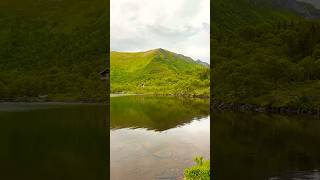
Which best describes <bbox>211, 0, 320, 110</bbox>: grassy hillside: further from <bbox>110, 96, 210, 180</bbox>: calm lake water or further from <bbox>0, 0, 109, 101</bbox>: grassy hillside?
<bbox>0, 0, 109, 101</bbox>: grassy hillside

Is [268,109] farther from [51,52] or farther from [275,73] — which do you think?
[51,52]

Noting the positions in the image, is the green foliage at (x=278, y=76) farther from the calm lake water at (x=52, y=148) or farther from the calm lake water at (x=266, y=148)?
the calm lake water at (x=52, y=148)

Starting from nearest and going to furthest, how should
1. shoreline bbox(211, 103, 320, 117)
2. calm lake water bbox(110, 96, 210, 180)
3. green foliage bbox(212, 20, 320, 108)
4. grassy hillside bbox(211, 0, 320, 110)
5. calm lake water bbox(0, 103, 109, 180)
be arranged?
calm lake water bbox(110, 96, 210, 180) < calm lake water bbox(0, 103, 109, 180) < shoreline bbox(211, 103, 320, 117) < green foliage bbox(212, 20, 320, 108) < grassy hillside bbox(211, 0, 320, 110)

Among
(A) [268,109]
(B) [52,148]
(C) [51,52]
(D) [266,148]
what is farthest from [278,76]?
(C) [51,52]

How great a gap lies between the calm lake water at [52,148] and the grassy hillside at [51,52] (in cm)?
4261

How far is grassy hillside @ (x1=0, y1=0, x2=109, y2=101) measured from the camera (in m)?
107

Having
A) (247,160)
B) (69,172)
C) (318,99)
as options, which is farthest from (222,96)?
(69,172)

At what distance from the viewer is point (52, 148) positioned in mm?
40250

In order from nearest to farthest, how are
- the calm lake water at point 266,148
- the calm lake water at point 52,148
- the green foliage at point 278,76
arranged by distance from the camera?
1. the calm lake water at point 266,148
2. the calm lake water at point 52,148
3. the green foliage at point 278,76

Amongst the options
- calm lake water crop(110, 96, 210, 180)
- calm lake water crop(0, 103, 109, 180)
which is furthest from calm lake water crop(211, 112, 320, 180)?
calm lake water crop(0, 103, 109, 180)

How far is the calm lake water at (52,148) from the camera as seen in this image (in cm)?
3042

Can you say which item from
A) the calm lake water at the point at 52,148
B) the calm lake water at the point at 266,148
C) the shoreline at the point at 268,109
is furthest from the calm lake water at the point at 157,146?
the shoreline at the point at 268,109

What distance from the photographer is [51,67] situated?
132 m

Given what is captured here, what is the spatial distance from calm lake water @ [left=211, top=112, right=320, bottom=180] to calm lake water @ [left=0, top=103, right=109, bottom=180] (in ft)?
33.0
